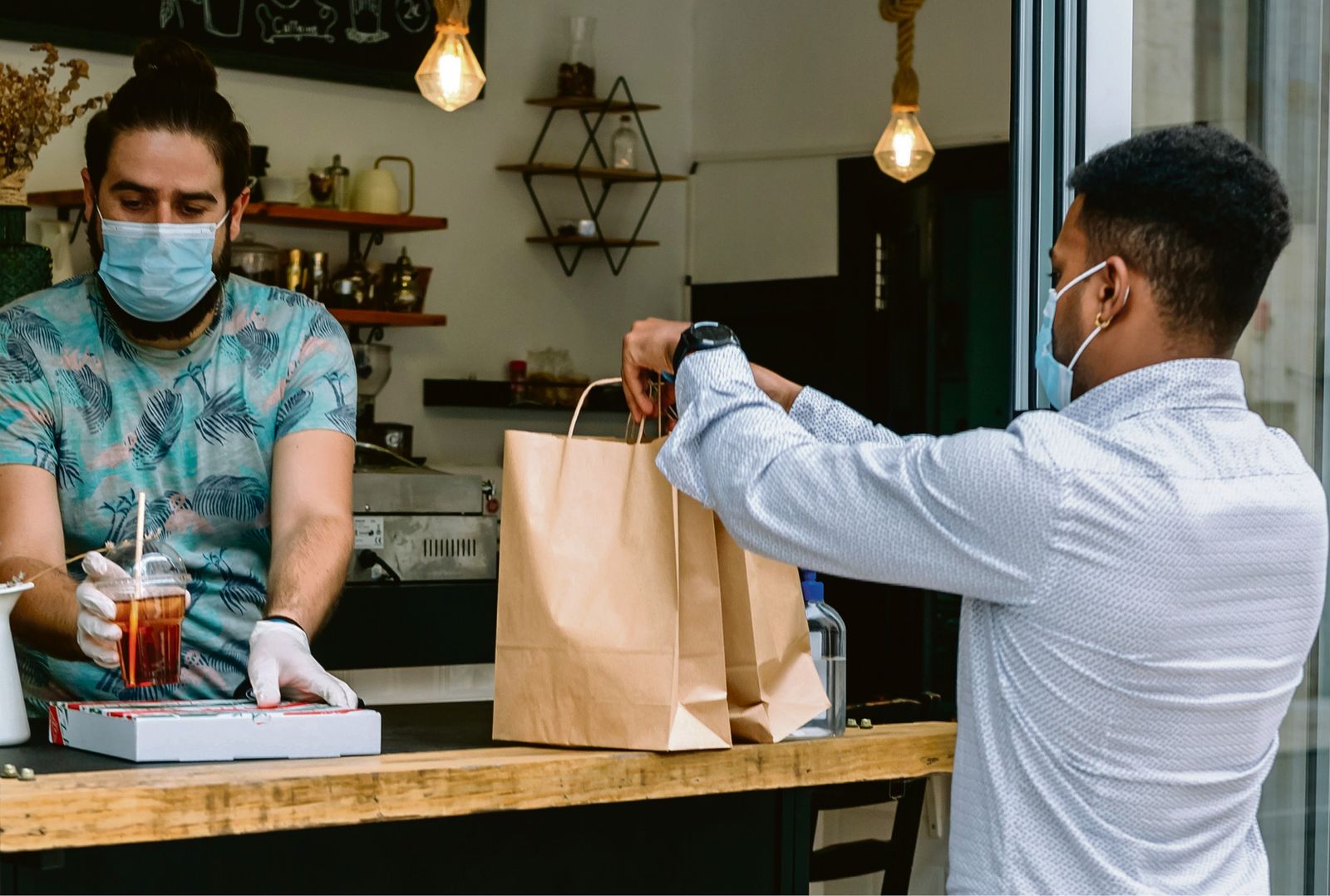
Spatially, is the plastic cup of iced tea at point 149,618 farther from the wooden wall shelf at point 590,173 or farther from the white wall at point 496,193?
the wooden wall shelf at point 590,173

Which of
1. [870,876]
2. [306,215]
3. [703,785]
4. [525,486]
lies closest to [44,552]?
[525,486]

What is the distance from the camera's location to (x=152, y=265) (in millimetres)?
2293

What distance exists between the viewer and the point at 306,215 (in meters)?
5.75

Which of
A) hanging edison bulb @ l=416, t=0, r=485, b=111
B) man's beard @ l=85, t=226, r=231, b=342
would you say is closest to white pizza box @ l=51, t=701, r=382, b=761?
man's beard @ l=85, t=226, r=231, b=342

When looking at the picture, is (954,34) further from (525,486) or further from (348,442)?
(525,486)

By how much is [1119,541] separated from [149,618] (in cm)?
103

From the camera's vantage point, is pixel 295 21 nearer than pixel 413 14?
Yes

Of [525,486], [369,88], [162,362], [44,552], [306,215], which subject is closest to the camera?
[525,486]

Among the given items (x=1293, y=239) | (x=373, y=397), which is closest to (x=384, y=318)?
(x=373, y=397)

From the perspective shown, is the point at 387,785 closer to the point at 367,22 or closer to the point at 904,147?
the point at 904,147

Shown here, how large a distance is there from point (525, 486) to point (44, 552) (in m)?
0.80

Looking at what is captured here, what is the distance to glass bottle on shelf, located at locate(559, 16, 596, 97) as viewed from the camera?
21.7 feet

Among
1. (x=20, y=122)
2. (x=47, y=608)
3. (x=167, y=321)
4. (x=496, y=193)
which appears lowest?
(x=47, y=608)

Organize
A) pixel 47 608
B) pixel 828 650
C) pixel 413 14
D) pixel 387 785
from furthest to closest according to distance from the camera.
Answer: pixel 413 14, pixel 47 608, pixel 828 650, pixel 387 785
